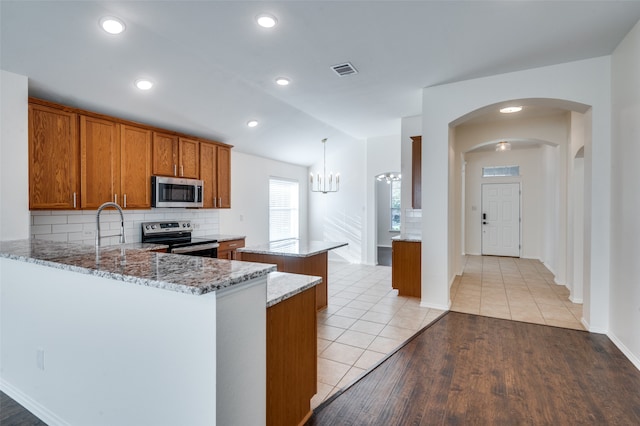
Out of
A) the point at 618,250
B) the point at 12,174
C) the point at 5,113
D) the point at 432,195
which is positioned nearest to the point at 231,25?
the point at 5,113

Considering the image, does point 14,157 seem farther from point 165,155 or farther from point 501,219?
point 501,219

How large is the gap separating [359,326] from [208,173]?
327cm

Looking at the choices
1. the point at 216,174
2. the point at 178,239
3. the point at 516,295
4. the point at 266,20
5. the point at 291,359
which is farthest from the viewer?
the point at 216,174

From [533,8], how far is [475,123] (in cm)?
326

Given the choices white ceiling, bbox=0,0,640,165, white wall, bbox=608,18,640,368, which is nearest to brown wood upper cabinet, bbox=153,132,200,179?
white ceiling, bbox=0,0,640,165

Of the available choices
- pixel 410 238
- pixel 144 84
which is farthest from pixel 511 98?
pixel 144 84

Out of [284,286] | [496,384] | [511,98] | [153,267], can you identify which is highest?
[511,98]

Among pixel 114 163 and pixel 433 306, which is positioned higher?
pixel 114 163

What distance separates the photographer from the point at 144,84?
3.42 m

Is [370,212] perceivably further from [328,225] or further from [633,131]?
[633,131]

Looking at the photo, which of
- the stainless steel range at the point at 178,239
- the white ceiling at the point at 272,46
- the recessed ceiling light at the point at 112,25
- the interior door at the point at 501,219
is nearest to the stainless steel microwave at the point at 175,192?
the stainless steel range at the point at 178,239

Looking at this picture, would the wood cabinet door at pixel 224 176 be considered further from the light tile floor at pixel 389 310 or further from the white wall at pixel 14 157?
the white wall at pixel 14 157

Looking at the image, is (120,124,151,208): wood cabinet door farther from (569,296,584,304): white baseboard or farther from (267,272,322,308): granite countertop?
(569,296,584,304): white baseboard

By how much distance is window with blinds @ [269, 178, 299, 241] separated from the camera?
7.00m
